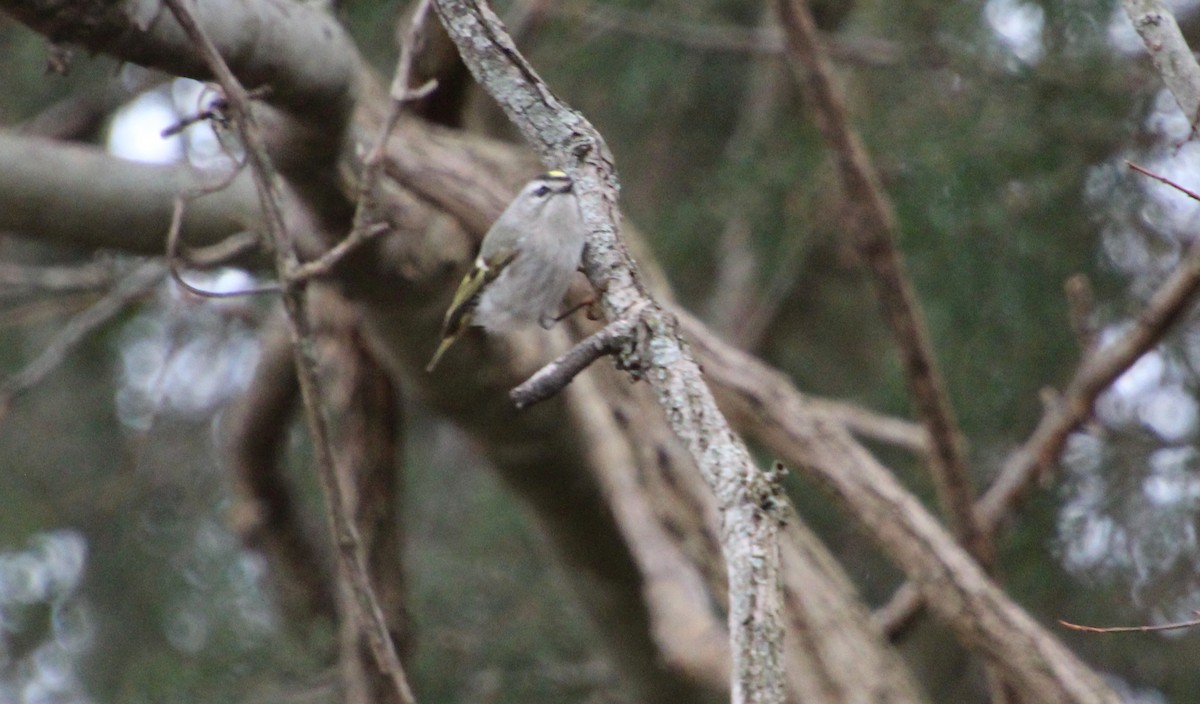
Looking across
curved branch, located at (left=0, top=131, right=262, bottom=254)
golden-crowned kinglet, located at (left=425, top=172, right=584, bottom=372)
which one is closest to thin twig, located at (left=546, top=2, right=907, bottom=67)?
golden-crowned kinglet, located at (left=425, top=172, right=584, bottom=372)

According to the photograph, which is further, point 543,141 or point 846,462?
point 846,462

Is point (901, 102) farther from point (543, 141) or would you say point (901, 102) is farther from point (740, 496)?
point (740, 496)

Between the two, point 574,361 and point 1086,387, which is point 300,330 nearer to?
point 574,361

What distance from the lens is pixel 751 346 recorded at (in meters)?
6.54

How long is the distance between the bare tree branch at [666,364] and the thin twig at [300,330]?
1.62ft

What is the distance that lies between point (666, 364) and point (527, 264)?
50.9 inches

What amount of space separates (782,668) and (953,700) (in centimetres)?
531

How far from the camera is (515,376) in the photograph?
12.4ft

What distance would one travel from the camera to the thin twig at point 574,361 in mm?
1628

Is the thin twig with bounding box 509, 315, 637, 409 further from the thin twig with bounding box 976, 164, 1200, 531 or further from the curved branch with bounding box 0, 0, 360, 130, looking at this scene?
the thin twig with bounding box 976, 164, 1200, 531

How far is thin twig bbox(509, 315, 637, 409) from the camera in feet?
5.34

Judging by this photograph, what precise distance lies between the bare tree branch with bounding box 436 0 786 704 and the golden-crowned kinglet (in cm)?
77

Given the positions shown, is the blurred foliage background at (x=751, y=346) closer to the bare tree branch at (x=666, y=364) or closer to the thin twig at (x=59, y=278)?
the thin twig at (x=59, y=278)

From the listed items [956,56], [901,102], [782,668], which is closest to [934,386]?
[956,56]
